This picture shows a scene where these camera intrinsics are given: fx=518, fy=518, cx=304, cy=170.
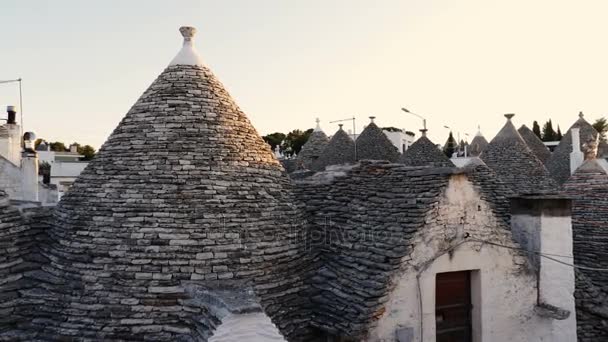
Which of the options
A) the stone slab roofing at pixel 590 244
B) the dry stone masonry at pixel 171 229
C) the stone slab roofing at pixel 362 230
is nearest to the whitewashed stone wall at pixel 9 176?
the dry stone masonry at pixel 171 229

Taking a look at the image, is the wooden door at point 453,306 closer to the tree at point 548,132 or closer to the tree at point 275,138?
the tree at point 548,132

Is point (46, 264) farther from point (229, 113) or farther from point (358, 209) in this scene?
point (358, 209)

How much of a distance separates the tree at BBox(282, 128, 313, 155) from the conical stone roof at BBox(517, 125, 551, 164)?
1585 inches

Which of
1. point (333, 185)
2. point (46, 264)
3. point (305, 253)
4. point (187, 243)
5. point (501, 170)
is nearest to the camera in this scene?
point (187, 243)

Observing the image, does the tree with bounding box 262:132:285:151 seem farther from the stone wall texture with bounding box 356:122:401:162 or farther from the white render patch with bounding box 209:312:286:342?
the white render patch with bounding box 209:312:286:342

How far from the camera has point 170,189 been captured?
6.80 metres

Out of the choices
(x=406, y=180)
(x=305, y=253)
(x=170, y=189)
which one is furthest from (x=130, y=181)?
(x=406, y=180)

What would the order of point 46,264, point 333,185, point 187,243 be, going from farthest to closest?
1. point 333,185
2. point 46,264
3. point 187,243

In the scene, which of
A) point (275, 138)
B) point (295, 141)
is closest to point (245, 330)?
point (295, 141)

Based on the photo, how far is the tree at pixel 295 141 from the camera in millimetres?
64750

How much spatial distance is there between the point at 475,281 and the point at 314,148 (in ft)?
58.0

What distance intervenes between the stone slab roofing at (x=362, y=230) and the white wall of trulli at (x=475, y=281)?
19 centimetres

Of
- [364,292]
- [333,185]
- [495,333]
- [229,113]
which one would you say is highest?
[229,113]

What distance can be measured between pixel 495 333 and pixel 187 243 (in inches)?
190
